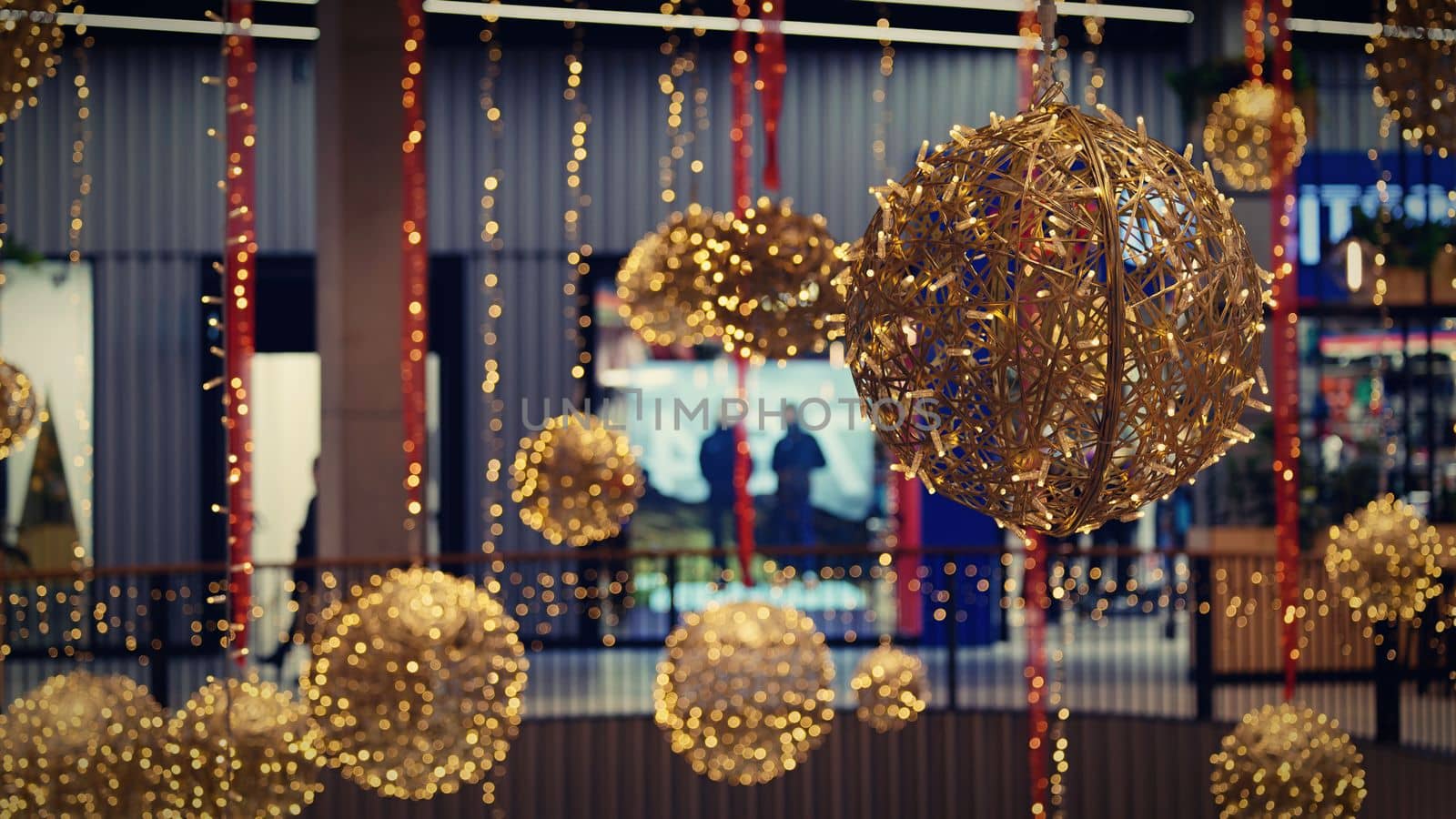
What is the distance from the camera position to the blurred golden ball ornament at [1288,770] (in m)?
4.85

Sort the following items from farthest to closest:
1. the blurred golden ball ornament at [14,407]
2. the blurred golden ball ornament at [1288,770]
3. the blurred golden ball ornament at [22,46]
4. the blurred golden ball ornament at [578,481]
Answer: the blurred golden ball ornament at [578,481] < the blurred golden ball ornament at [1288,770] < the blurred golden ball ornament at [14,407] < the blurred golden ball ornament at [22,46]

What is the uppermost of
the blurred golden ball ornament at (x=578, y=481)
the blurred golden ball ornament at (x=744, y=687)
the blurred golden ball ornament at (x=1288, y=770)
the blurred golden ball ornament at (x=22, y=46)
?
the blurred golden ball ornament at (x=22, y=46)

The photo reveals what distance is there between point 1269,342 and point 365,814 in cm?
577

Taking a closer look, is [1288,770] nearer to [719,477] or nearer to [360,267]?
[360,267]

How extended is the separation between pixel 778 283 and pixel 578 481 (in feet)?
4.25

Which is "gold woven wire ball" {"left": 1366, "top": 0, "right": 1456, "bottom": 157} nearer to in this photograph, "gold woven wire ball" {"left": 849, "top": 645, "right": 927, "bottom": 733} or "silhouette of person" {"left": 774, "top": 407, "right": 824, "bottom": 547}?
"gold woven wire ball" {"left": 849, "top": 645, "right": 927, "bottom": 733}

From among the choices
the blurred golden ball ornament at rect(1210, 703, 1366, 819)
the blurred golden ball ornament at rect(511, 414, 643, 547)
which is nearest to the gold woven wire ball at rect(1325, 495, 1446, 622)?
the blurred golden ball ornament at rect(1210, 703, 1366, 819)

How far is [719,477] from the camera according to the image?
10.0 m

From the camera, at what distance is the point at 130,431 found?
9656 millimetres

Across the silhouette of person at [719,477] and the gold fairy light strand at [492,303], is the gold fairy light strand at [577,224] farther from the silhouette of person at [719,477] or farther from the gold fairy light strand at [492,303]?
the silhouette of person at [719,477]

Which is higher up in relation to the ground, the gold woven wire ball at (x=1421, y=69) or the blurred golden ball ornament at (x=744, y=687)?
the gold woven wire ball at (x=1421, y=69)

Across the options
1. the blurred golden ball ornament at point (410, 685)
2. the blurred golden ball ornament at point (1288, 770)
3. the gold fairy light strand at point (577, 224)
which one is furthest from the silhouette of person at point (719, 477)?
the blurred golden ball ornament at point (410, 685)

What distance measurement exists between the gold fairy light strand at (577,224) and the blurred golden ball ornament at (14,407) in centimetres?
526

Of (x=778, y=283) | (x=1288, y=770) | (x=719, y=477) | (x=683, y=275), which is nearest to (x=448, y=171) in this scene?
(x=719, y=477)
